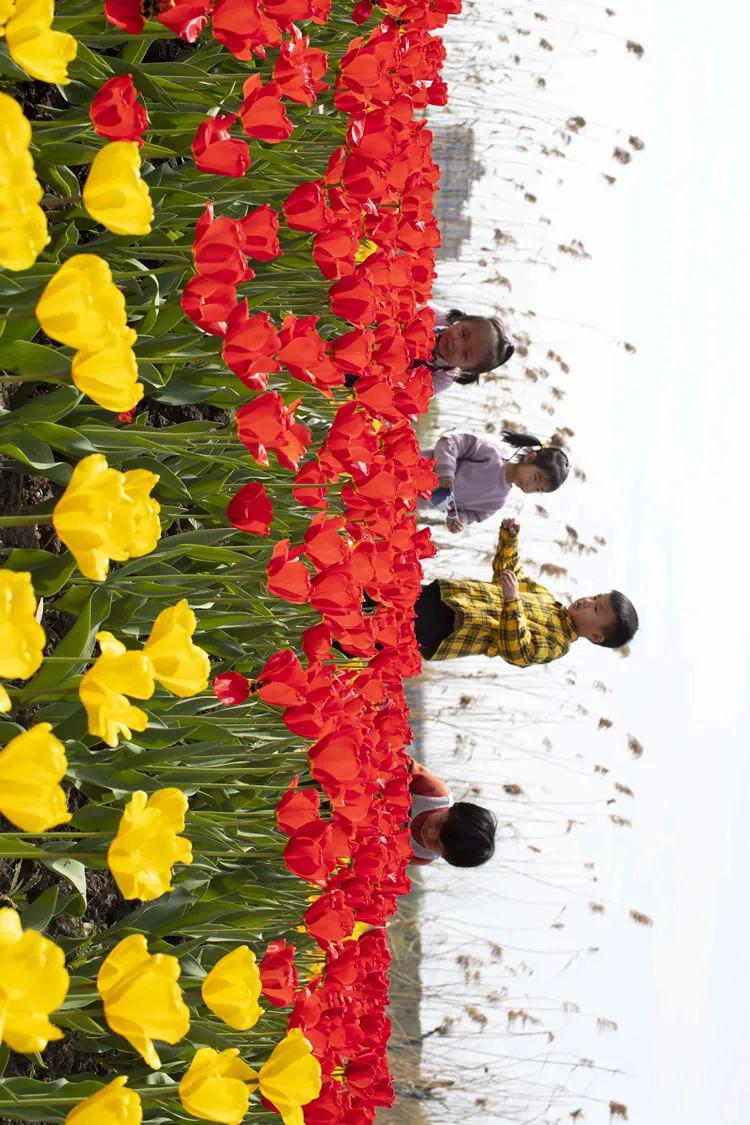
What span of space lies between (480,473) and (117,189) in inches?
112

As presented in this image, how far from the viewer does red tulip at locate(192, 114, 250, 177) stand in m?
1.46

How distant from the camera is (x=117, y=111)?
1.23 metres

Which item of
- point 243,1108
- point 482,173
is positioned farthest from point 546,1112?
point 482,173

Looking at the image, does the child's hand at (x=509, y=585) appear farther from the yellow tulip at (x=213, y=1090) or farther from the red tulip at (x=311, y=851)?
the yellow tulip at (x=213, y=1090)

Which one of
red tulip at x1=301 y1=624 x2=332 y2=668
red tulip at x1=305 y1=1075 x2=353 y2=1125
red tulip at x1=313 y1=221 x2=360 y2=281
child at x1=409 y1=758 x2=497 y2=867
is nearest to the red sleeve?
child at x1=409 y1=758 x2=497 y2=867

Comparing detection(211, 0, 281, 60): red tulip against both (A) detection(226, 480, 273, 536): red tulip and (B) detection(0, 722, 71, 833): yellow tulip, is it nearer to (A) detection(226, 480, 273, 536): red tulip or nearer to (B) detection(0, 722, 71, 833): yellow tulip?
(A) detection(226, 480, 273, 536): red tulip

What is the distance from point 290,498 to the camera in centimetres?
226

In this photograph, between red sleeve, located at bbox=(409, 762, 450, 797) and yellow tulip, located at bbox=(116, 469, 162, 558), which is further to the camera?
red sleeve, located at bbox=(409, 762, 450, 797)

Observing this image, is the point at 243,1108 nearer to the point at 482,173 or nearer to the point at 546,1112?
the point at 546,1112

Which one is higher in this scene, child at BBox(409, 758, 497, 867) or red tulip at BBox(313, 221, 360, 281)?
red tulip at BBox(313, 221, 360, 281)

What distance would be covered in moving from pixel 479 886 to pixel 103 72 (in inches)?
183

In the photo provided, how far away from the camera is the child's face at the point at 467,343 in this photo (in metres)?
3.50

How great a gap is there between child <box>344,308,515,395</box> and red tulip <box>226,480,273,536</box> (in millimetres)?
1716

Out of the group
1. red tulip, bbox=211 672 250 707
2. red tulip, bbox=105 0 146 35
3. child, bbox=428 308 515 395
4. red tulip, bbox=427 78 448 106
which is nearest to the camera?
red tulip, bbox=105 0 146 35
